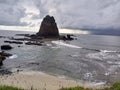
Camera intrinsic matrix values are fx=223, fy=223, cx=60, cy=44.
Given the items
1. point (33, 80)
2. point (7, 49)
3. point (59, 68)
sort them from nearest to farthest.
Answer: point (33, 80) → point (59, 68) → point (7, 49)

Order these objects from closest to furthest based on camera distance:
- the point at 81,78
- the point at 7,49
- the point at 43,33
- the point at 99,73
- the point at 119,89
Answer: the point at 119,89, the point at 81,78, the point at 99,73, the point at 7,49, the point at 43,33

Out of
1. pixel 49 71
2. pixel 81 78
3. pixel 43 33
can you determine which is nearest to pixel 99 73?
pixel 81 78

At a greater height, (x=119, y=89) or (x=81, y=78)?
(x=119, y=89)

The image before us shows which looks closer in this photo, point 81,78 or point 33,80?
point 33,80

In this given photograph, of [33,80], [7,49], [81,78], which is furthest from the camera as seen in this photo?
[7,49]

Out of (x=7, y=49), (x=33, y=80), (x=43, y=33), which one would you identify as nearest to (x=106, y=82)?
(x=33, y=80)

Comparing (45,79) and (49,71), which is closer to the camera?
(45,79)

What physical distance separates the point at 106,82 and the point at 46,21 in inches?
4414

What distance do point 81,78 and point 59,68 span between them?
7215mm

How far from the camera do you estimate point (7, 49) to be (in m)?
67.4

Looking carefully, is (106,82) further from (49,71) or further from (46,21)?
(46,21)

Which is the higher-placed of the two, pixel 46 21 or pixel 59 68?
pixel 46 21

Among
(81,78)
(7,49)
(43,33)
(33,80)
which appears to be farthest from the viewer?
(43,33)

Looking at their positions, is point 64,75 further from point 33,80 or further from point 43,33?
point 43,33
